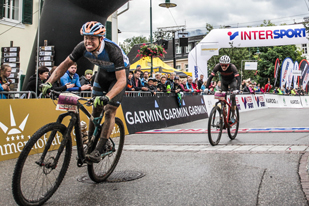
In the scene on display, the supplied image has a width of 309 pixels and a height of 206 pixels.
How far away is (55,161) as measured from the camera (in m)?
3.46

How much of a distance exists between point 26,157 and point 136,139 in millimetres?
5951

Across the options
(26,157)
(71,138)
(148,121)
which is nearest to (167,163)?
(71,138)

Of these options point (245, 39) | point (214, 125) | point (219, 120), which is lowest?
point (214, 125)

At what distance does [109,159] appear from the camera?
4.59m

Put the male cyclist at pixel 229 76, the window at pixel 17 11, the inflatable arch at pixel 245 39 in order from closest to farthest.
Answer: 1. the male cyclist at pixel 229 76
2. the window at pixel 17 11
3. the inflatable arch at pixel 245 39

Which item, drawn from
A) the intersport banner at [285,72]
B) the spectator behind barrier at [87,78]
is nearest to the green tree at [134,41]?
the intersport banner at [285,72]

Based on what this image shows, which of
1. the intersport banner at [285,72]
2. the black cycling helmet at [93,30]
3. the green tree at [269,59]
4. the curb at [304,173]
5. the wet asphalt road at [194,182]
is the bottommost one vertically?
the wet asphalt road at [194,182]

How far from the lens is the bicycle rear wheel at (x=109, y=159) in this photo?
4199mm

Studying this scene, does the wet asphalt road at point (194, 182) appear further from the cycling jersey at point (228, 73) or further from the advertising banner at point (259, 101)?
the advertising banner at point (259, 101)

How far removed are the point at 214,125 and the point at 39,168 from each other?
16.1 feet

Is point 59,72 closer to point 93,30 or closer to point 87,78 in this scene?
point 93,30

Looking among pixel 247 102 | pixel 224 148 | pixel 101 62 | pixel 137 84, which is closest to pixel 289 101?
pixel 247 102

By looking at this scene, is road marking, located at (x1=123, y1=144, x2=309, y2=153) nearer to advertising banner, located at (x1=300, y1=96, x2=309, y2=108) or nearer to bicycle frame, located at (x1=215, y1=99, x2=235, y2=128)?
bicycle frame, located at (x1=215, y1=99, x2=235, y2=128)

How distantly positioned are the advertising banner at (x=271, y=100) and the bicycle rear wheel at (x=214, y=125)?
2020 cm
